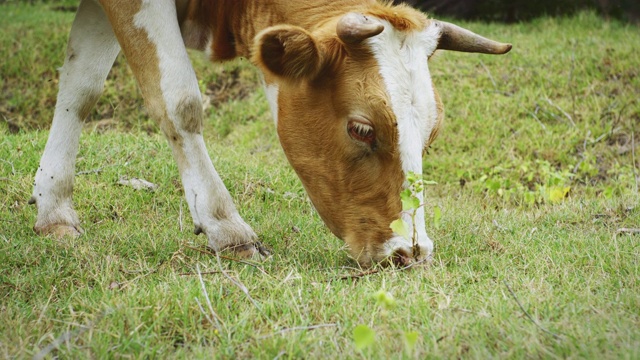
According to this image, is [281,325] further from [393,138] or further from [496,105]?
[496,105]

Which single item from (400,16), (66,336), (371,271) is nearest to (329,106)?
(400,16)

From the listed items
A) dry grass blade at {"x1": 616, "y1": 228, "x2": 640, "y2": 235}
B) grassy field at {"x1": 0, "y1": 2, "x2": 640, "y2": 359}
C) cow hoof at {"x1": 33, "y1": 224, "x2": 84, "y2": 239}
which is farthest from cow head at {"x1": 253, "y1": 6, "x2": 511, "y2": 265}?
cow hoof at {"x1": 33, "y1": 224, "x2": 84, "y2": 239}

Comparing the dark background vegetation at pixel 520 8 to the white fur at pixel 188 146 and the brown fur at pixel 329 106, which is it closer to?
the brown fur at pixel 329 106

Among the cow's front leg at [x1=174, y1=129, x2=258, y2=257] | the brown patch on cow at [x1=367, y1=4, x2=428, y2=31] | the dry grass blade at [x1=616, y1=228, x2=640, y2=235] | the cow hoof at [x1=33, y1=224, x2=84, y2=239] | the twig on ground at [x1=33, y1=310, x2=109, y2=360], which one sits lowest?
the dry grass blade at [x1=616, y1=228, x2=640, y2=235]

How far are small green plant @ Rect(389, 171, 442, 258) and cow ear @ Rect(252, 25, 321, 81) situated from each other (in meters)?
0.69

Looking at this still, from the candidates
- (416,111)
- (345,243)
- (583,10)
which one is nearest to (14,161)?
(345,243)

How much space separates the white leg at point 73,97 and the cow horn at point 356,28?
5.64 ft

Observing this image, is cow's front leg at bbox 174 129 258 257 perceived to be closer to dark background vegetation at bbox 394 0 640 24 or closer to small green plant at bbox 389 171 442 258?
small green plant at bbox 389 171 442 258

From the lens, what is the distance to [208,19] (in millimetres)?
4051

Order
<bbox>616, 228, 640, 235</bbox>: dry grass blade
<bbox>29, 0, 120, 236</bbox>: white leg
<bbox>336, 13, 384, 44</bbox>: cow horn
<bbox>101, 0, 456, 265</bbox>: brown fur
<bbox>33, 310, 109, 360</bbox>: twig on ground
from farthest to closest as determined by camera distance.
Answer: <bbox>29, 0, 120, 236</bbox>: white leg < <bbox>616, 228, 640, 235</bbox>: dry grass blade < <bbox>101, 0, 456, 265</bbox>: brown fur < <bbox>336, 13, 384, 44</bbox>: cow horn < <bbox>33, 310, 109, 360</bbox>: twig on ground

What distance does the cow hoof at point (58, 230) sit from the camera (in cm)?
372

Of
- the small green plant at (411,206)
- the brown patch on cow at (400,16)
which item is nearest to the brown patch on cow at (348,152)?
the small green plant at (411,206)

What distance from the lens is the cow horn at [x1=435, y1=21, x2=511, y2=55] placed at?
3.59m

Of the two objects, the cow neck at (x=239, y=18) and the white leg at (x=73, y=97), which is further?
the white leg at (x=73, y=97)
